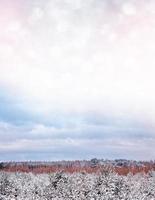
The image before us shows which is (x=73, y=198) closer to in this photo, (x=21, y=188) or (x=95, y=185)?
(x=95, y=185)

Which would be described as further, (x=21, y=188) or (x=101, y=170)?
(x=21, y=188)

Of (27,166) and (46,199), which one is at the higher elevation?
(27,166)

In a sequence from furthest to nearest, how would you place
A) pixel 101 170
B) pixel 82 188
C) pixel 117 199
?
pixel 101 170
pixel 82 188
pixel 117 199

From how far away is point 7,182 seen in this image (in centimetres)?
6244

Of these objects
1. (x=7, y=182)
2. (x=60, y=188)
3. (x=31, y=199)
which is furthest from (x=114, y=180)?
(x=7, y=182)

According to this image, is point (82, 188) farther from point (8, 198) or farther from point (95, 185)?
point (8, 198)

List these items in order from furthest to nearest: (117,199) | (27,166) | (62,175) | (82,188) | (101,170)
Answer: (27,166) → (62,175) → (101,170) → (82,188) → (117,199)

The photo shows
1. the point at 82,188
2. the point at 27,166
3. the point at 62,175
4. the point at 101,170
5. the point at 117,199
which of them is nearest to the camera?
the point at 117,199

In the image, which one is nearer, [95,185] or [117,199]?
[117,199]

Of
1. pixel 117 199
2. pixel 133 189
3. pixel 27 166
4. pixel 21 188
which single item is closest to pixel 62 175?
pixel 21 188

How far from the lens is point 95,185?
54.1m

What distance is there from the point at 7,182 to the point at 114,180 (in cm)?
1446

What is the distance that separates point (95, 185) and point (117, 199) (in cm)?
669

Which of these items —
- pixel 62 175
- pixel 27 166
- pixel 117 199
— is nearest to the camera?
pixel 117 199
